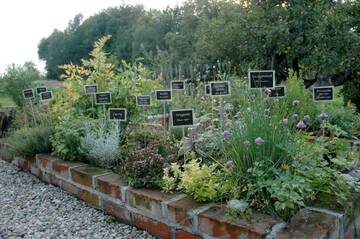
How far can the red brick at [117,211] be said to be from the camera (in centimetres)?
254

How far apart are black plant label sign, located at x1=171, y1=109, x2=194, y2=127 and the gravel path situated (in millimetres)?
Answer: 821

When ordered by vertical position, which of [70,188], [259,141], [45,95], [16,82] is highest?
[16,82]

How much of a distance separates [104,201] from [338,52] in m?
4.65

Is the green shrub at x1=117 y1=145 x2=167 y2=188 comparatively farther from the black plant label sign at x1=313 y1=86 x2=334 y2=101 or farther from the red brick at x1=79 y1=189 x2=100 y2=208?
the black plant label sign at x1=313 y1=86 x2=334 y2=101

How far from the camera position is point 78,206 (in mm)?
2928

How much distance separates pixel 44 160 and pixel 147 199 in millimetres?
1637

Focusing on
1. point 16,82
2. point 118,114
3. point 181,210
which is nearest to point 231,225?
point 181,210

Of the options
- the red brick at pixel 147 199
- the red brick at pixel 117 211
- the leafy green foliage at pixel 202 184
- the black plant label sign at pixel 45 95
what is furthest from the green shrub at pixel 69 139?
the leafy green foliage at pixel 202 184

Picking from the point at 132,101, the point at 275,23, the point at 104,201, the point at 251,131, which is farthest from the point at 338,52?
the point at 104,201

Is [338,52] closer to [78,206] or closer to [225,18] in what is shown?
[225,18]

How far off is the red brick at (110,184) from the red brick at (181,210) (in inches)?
21.9

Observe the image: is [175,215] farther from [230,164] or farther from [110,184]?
[110,184]

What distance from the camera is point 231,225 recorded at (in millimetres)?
1844

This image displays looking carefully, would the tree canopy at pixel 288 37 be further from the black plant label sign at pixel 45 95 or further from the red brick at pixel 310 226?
the red brick at pixel 310 226
